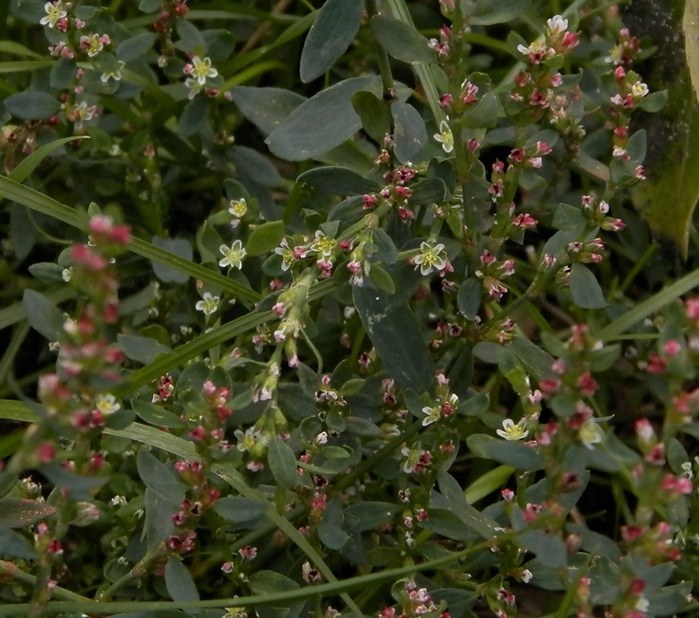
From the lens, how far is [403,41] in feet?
4.90

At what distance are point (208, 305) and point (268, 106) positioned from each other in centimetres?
38


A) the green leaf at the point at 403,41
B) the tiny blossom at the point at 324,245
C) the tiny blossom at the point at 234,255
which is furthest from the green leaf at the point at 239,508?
the green leaf at the point at 403,41

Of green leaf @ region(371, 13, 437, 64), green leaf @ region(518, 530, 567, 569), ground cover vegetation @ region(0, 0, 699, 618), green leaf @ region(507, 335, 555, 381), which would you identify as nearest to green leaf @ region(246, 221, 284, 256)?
ground cover vegetation @ region(0, 0, 699, 618)

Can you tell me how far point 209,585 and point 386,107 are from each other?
860 millimetres

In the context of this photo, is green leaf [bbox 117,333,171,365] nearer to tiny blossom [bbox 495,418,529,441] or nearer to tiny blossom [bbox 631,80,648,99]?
tiny blossom [bbox 495,418,529,441]

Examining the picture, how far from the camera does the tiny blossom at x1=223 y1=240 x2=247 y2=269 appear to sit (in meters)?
1.70

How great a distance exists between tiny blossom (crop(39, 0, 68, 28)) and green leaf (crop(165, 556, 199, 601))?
1.01 metres

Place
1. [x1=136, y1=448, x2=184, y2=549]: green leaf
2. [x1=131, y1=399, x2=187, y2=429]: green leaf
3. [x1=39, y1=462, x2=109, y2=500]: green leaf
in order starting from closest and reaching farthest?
[x1=39, y1=462, x2=109, y2=500]: green leaf → [x1=136, y1=448, x2=184, y2=549]: green leaf → [x1=131, y1=399, x2=187, y2=429]: green leaf

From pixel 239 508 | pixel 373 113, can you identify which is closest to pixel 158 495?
pixel 239 508

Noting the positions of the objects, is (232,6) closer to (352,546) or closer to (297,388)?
(297,388)

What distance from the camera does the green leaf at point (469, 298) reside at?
151 centimetres

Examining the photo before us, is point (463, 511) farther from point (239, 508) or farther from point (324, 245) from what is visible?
point (324, 245)

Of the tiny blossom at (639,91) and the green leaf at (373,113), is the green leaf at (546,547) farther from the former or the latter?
the tiny blossom at (639,91)

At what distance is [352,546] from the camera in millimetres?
1548
